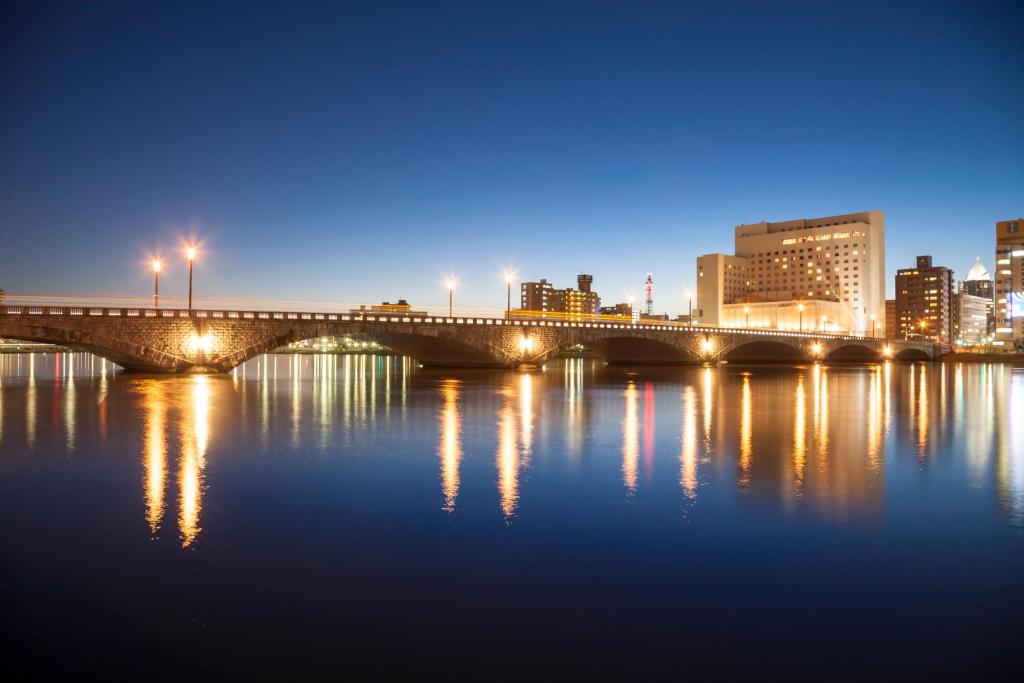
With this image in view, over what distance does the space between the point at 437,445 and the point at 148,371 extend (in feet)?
145

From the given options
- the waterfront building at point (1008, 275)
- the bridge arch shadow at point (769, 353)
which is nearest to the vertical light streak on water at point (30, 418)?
Result: the bridge arch shadow at point (769, 353)

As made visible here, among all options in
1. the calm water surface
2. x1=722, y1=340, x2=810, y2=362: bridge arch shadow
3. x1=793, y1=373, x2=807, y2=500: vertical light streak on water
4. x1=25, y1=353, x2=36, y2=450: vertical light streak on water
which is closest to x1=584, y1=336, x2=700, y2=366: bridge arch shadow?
x1=722, y1=340, x2=810, y2=362: bridge arch shadow

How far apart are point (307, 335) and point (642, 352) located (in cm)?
5274

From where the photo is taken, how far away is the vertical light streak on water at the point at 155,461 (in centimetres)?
1048

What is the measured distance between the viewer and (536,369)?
6975 cm

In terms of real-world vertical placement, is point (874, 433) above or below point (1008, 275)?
below

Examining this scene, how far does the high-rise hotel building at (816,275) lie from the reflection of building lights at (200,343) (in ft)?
452

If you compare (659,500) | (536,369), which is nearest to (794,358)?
(536,369)

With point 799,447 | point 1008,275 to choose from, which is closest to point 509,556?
point 799,447

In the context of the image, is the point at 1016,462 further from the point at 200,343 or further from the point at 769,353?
the point at 769,353

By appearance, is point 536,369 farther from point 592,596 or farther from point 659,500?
point 592,596

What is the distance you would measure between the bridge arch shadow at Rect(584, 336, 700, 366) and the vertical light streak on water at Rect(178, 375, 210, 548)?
61872 mm

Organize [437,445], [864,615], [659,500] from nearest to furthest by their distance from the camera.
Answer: [864,615] < [659,500] < [437,445]

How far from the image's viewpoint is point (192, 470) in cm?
1387
